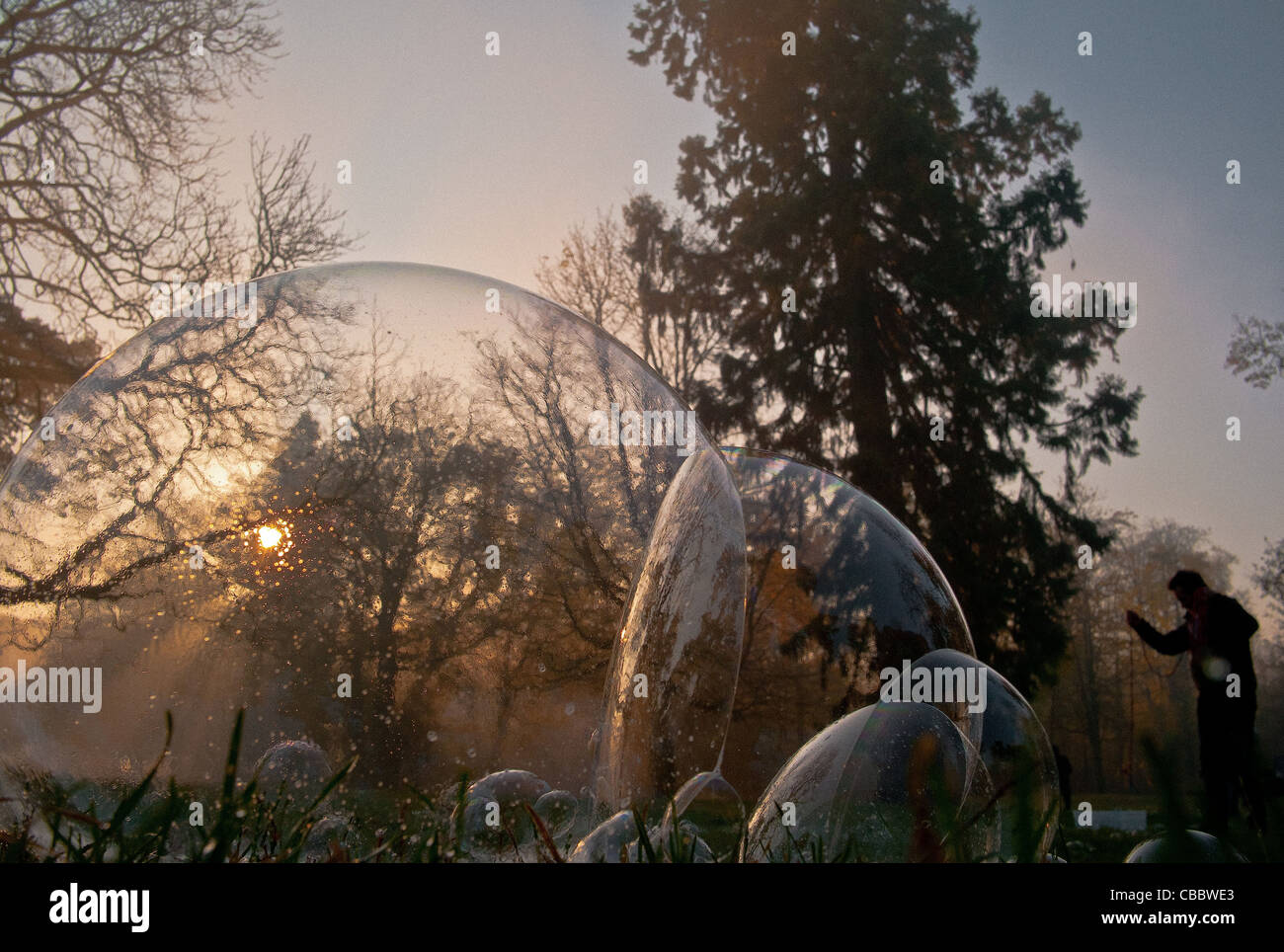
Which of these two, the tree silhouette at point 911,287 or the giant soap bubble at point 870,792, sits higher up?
the tree silhouette at point 911,287

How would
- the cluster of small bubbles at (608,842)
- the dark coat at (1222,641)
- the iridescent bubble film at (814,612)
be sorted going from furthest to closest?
the dark coat at (1222,641) → the iridescent bubble film at (814,612) → the cluster of small bubbles at (608,842)

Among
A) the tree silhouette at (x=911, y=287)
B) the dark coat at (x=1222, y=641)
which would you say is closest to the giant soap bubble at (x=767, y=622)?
the dark coat at (x=1222, y=641)

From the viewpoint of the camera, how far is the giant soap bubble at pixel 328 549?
1641 mm

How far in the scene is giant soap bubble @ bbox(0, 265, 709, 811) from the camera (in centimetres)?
164

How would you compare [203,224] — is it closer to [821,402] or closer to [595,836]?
[821,402]

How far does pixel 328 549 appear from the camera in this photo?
1.68 m

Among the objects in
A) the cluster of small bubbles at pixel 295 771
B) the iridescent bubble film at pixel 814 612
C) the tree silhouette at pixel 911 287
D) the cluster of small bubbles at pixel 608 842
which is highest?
the tree silhouette at pixel 911 287

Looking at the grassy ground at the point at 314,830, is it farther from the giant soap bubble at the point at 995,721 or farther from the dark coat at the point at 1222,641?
the dark coat at the point at 1222,641

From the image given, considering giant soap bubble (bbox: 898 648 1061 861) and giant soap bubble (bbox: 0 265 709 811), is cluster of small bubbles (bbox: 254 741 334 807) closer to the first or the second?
giant soap bubble (bbox: 0 265 709 811)

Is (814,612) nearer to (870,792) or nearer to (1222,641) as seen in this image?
(870,792)

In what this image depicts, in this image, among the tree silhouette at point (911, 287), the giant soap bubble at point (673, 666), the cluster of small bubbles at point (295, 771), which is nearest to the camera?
the cluster of small bubbles at point (295, 771)

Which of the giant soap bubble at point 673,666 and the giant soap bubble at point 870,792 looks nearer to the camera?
the giant soap bubble at point 870,792

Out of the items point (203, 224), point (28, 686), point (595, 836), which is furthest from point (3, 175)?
point (595, 836)
